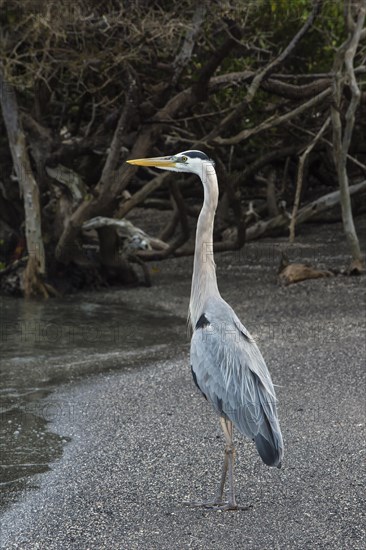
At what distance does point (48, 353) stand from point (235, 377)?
523 centimetres

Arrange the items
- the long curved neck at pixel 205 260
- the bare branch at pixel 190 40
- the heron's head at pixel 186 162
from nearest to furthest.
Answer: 1. the long curved neck at pixel 205 260
2. the heron's head at pixel 186 162
3. the bare branch at pixel 190 40

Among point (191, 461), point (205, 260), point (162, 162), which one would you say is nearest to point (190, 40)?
point (162, 162)

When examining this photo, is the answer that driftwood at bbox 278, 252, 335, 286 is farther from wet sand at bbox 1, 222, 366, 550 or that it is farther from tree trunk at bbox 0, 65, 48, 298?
tree trunk at bbox 0, 65, 48, 298

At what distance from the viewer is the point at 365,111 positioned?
16.5 m

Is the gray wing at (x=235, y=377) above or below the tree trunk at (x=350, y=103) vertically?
below

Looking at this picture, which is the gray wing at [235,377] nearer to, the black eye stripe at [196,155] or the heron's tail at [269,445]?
the heron's tail at [269,445]

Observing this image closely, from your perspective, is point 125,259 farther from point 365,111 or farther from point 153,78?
point 365,111

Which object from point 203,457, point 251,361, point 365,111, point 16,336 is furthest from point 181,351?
point 365,111

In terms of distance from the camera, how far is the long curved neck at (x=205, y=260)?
6.08m

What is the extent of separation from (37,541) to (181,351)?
17.1 ft

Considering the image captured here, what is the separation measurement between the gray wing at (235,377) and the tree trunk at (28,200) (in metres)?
8.32

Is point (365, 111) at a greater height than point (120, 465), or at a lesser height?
greater

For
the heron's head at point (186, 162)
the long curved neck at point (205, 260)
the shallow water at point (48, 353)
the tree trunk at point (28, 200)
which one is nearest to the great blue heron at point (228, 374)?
the long curved neck at point (205, 260)

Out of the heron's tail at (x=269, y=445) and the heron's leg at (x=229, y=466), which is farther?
the heron's leg at (x=229, y=466)
